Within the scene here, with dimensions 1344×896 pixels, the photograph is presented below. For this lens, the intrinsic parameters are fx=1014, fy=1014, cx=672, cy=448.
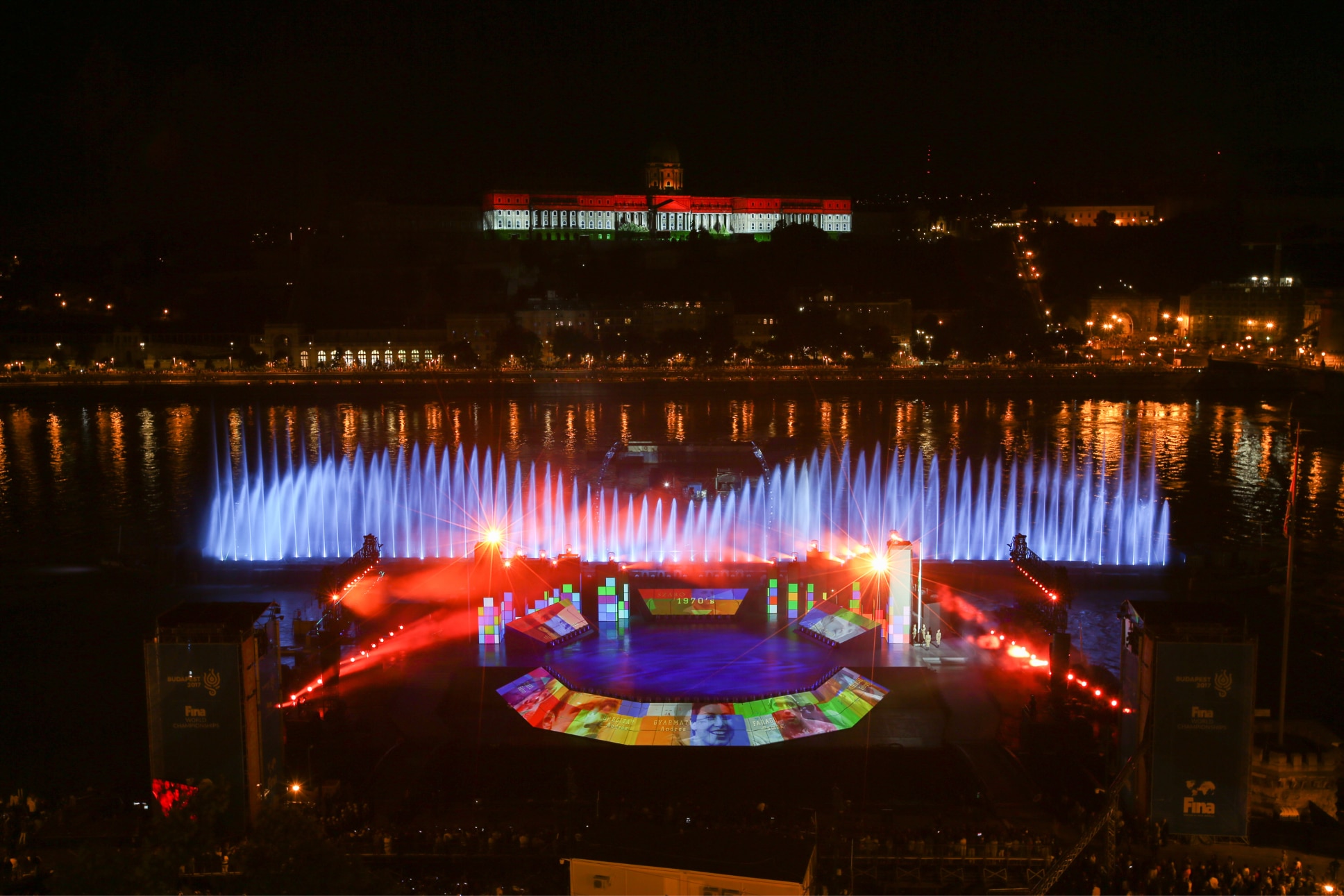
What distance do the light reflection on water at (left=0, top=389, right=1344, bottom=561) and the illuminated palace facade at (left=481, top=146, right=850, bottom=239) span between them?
79.7ft

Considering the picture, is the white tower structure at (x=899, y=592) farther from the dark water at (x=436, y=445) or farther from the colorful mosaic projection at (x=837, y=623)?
the dark water at (x=436, y=445)

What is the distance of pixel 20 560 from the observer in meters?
15.0

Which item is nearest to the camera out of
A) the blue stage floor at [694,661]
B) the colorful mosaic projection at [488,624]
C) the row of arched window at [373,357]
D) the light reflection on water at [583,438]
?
the blue stage floor at [694,661]

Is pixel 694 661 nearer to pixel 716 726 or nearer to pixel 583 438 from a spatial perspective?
pixel 716 726

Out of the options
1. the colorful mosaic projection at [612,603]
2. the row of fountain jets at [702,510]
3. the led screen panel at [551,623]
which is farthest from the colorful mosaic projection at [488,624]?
the row of fountain jets at [702,510]

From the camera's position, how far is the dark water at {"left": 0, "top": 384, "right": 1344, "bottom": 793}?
954cm

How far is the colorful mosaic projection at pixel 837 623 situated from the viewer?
31.2 feet

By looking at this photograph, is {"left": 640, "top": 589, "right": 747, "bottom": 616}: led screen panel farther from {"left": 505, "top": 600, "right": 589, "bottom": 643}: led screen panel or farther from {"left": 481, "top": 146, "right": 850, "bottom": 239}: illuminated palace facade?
{"left": 481, "top": 146, "right": 850, "bottom": 239}: illuminated palace facade

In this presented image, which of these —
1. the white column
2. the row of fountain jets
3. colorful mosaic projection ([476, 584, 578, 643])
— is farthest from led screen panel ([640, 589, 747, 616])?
the row of fountain jets

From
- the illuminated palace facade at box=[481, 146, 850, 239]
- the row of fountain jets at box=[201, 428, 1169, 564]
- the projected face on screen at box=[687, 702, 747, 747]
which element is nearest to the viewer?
the projected face on screen at box=[687, 702, 747, 747]

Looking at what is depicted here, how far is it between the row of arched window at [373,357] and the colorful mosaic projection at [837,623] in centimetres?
3891

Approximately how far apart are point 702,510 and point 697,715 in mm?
8923

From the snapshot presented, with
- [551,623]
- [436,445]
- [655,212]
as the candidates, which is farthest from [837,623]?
[655,212]

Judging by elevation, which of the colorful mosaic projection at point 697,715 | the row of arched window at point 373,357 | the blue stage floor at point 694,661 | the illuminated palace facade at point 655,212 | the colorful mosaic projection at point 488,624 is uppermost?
the illuminated palace facade at point 655,212
